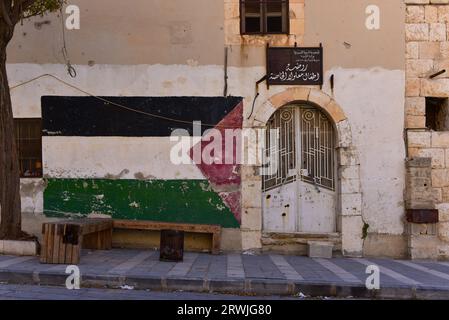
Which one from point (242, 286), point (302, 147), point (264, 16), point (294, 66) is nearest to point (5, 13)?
point (264, 16)

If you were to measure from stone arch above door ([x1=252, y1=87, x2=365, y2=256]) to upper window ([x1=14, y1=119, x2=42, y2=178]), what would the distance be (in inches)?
174

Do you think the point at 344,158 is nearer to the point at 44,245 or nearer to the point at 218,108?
the point at 218,108

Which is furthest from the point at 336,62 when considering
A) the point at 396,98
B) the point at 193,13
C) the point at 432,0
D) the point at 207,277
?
the point at 207,277

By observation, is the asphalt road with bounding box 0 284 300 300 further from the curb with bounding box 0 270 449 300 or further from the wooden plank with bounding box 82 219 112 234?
the wooden plank with bounding box 82 219 112 234

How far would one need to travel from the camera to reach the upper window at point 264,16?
33.7ft

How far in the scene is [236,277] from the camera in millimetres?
7379

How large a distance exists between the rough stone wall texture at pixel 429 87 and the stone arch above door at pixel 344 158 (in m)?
1.07

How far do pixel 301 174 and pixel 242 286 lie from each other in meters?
3.78

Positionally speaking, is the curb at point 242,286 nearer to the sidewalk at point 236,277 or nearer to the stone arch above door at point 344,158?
the sidewalk at point 236,277

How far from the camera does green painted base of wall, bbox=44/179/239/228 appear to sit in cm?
1004

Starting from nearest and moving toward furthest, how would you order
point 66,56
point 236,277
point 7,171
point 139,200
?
point 236,277 < point 7,171 < point 139,200 < point 66,56

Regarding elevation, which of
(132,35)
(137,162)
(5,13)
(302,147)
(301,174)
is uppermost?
(132,35)

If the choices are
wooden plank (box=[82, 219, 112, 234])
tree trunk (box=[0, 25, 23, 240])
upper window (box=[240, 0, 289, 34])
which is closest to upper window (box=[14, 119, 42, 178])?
tree trunk (box=[0, 25, 23, 240])
